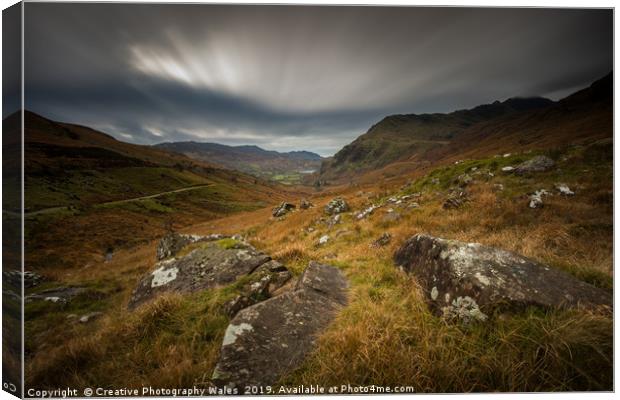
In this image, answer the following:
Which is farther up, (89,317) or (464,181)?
(464,181)

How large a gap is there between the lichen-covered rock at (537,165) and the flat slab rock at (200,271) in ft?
34.7

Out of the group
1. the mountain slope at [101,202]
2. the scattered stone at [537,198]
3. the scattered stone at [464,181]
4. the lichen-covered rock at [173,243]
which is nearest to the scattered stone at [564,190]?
the scattered stone at [537,198]

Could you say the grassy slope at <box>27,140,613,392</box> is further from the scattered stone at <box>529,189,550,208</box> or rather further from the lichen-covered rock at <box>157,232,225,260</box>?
the lichen-covered rock at <box>157,232,225,260</box>

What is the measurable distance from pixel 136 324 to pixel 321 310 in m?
2.50

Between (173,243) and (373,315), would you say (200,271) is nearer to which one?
(373,315)

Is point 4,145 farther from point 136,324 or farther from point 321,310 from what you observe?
point 321,310

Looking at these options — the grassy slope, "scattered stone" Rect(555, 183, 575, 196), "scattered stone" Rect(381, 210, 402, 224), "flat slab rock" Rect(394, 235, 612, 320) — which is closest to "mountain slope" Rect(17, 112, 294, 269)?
the grassy slope

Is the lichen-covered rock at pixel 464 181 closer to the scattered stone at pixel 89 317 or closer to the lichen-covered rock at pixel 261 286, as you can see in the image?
the lichen-covered rock at pixel 261 286

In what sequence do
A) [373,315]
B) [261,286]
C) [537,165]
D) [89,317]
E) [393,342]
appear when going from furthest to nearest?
1. [537,165]
2. [89,317]
3. [261,286]
4. [373,315]
5. [393,342]

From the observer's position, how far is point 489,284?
2.55 m

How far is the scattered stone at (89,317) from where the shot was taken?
14.5 feet

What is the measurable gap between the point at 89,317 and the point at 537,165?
14730mm

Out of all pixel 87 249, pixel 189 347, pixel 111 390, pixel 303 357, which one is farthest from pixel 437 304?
pixel 87 249

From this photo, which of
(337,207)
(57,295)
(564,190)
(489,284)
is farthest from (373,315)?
(337,207)
